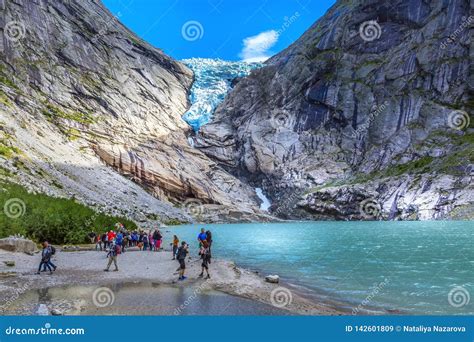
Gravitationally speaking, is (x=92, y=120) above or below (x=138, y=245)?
above

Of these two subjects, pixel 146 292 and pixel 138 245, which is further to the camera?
pixel 138 245

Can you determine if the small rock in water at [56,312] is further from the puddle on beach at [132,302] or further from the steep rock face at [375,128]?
the steep rock face at [375,128]

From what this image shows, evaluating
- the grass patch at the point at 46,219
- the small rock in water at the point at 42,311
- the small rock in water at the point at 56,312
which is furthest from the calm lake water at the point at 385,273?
the grass patch at the point at 46,219

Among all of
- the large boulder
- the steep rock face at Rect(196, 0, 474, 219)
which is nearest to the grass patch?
the large boulder

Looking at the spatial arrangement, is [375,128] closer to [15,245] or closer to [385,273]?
[385,273]

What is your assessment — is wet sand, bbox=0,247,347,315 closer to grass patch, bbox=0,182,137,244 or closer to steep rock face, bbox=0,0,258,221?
grass patch, bbox=0,182,137,244

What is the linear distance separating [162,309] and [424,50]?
578ft

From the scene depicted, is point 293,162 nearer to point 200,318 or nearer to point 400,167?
point 400,167

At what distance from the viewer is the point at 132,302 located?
17375 millimetres

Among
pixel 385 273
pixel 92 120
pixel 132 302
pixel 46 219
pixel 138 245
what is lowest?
pixel 132 302

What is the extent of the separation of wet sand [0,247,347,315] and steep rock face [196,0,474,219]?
337 feet

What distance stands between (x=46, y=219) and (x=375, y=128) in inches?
6072

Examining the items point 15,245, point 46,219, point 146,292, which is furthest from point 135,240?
point 146,292

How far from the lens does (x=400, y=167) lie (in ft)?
472
